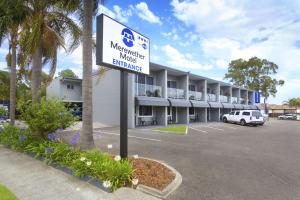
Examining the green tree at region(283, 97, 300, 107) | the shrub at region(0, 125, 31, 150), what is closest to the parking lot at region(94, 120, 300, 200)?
the shrub at region(0, 125, 31, 150)

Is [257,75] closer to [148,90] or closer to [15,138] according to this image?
[148,90]

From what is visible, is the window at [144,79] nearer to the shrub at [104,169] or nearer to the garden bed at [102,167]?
the garden bed at [102,167]

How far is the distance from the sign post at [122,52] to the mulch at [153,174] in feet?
2.14

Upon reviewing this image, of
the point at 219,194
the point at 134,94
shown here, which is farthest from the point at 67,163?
the point at 134,94

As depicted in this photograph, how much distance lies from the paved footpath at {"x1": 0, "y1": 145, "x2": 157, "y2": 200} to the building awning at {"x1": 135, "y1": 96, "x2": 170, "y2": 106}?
41.3 feet

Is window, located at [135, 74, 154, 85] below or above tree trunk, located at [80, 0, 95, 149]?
above

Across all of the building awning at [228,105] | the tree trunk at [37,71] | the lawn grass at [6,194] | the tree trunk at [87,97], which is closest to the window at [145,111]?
the tree trunk at [37,71]

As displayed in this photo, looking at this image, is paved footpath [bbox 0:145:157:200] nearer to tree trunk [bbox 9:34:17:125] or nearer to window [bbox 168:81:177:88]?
tree trunk [bbox 9:34:17:125]

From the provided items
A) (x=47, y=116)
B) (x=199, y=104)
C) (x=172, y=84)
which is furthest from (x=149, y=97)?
(x=47, y=116)

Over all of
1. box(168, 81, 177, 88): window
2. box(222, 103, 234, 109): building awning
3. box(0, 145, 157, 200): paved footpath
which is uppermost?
box(168, 81, 177, 88): window

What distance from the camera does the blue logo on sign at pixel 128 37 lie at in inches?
258

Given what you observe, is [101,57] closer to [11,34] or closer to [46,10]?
[46,10]

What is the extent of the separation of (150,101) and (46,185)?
49.7 feet

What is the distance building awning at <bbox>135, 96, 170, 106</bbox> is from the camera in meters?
19.5
